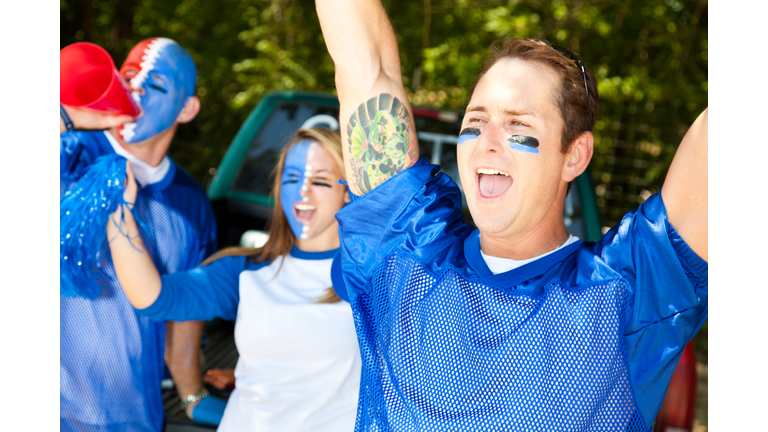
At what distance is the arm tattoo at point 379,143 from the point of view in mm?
1864

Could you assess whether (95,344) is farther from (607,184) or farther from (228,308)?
(607,184)

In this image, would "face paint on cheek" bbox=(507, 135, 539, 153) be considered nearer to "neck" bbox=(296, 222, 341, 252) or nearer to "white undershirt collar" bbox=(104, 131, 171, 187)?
"neck" bbox=(296, 222, 341, 252)

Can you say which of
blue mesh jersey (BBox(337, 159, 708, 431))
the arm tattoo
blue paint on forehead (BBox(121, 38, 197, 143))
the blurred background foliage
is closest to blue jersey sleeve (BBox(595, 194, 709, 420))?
blue mesh jersey (BBox(337, 159, 708, 431))

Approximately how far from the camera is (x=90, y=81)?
266 centimetres

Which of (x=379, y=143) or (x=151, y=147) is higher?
(x=379, y=143)

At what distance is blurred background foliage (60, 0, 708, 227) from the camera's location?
6.86m

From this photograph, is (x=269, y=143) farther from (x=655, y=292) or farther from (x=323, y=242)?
(x=655, y=292)

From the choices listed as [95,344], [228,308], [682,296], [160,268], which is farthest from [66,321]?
[682,296]

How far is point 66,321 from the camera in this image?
2.54 m

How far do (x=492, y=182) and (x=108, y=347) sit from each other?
1.73 metres

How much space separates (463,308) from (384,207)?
1.19 feet

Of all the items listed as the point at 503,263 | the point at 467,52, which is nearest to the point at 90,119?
the point at 503,263

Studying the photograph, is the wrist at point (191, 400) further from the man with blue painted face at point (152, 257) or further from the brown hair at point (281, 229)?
the brown hair at point (281, 229)

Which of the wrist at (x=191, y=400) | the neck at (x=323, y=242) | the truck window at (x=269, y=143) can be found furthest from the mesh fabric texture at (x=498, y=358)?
the truck window at (x=269, y=143)
